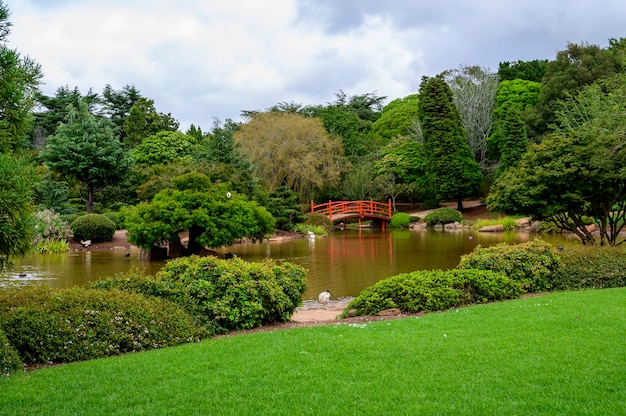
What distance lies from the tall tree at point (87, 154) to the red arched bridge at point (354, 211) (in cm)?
1178

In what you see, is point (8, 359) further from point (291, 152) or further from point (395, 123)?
point (395, 123)

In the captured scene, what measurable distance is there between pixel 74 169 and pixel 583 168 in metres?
24.0

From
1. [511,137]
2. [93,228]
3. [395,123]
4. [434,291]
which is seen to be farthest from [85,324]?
[395,123]

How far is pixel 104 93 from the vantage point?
158ft

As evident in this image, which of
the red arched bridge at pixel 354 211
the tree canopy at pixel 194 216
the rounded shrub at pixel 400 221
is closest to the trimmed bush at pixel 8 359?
the tree canopy at pixel 194 216

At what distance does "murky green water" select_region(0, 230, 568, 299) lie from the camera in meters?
14.4

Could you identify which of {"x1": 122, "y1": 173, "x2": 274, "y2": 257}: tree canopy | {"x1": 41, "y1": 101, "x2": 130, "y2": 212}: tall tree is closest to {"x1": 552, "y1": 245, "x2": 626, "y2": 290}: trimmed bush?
{"x1": 122, "y1": 173, "x2": 274, "y2": 257}: tree canopy

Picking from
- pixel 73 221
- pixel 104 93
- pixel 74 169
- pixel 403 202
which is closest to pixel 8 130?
pixel 73 221

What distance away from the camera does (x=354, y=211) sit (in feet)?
117

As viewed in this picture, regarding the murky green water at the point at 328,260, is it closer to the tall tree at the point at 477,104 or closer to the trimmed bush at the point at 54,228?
the trimmed bush at the point at 54,228

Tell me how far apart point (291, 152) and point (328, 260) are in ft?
61.1

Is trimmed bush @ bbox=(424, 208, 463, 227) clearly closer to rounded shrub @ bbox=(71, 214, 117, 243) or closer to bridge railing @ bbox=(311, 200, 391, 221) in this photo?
bridge railing @ bbox=(311, 200, 391, 221)

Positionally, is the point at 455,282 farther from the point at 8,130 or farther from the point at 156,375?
the point at 8,130

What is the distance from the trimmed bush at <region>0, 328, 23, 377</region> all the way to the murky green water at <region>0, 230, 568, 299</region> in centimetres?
738
